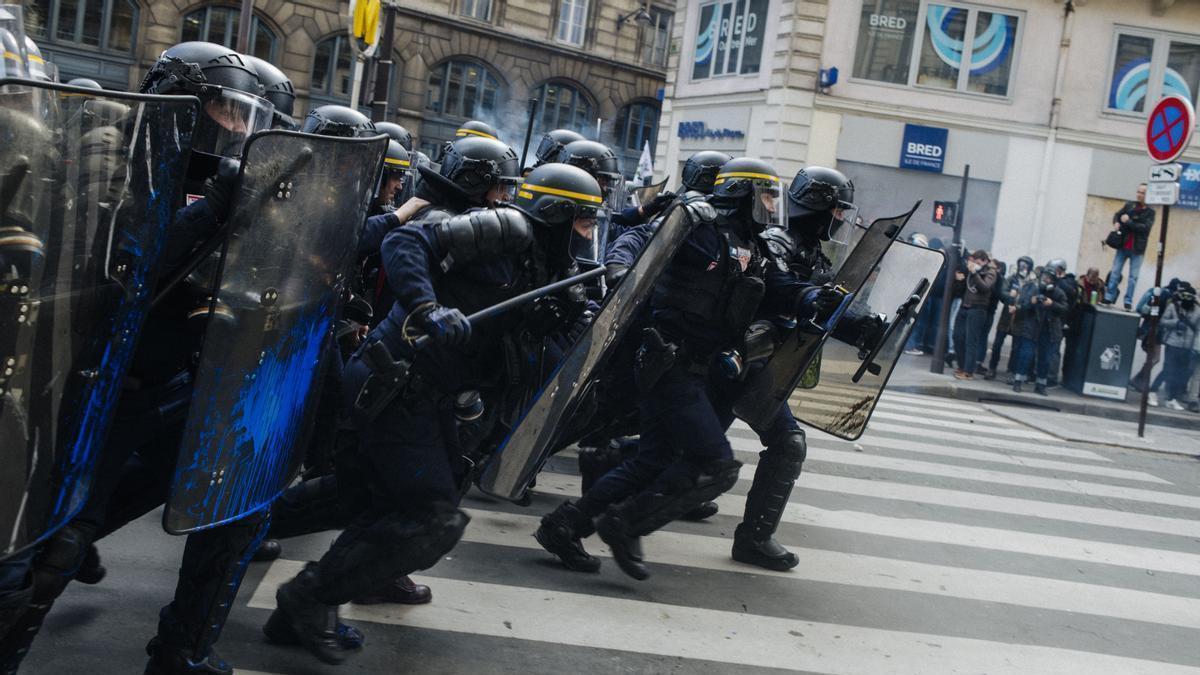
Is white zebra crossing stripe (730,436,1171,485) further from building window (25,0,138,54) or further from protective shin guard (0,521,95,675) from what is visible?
building window (25,0,138,54)

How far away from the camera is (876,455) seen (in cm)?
838

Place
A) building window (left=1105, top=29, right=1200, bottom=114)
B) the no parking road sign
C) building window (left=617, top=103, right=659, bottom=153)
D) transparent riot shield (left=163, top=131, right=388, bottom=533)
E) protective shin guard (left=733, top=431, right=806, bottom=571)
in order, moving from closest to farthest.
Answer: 1. transparent riot shield (left=163, top=131, right=388, bottom=533)
2. protective shin guard (left=733, top=431, right=806, bottom=571)
3. the no parking road sign
4. building window (left=1105, top=29, right=1200, bottom=114)
5. building window (left=617, top=103, right=659, bottom=153)

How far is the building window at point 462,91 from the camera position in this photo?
1259 inches

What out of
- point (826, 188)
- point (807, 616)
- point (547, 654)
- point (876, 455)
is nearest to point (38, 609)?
point (547, 654)

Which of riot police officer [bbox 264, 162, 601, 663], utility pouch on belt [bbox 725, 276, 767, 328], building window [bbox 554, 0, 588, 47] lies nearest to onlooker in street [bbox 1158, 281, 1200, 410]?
utility pouch on belt [bbox 725, 276, 767, 328]

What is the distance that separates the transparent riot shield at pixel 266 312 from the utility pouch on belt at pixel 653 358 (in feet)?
6.16

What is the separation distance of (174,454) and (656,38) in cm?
3446

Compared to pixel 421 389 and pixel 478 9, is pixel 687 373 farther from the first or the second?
pixel 478 9

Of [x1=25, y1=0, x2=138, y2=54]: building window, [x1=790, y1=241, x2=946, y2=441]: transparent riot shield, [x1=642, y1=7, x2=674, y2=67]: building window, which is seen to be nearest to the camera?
[x1=790, y1=241, x2=946, y2=441]: transparent riot shield

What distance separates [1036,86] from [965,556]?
16.4 meters

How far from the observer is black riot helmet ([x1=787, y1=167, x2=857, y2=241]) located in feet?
18.2

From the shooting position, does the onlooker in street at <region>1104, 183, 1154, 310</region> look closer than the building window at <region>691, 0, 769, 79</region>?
Yes

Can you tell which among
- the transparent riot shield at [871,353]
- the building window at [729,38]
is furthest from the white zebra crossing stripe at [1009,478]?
the building window at [729,38]

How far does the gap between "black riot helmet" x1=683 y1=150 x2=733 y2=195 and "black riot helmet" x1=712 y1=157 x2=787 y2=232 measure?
63.8 inches
